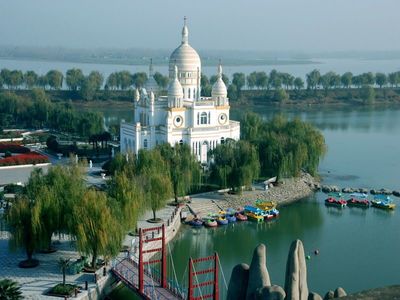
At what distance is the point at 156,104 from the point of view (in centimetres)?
2478

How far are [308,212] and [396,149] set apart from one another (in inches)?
522

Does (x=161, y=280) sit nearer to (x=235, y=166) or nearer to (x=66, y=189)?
(x=66, y=189)

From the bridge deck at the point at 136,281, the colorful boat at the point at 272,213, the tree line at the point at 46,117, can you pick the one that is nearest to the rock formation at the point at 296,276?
the bridge deck at the point at 136,281

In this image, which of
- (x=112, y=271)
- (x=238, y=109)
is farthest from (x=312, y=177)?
(x=238, y=109)

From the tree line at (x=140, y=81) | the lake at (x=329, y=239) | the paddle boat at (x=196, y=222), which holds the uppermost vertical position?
the tree line at (x=140, y=81)

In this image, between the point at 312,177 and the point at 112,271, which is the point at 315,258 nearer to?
the point at 112,271

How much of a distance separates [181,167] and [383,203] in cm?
703

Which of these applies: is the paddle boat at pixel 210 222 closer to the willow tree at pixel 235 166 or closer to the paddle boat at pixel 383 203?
the willow tree at pixel 235 166

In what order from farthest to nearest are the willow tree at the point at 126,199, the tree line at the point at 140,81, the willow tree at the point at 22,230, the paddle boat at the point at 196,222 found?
the tree line at the point at 140,81, the paddle boat at the point at 196,222, the willow tree at the point at 126,199, the willow tree at the point at 22,230

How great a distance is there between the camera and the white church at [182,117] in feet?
78.9

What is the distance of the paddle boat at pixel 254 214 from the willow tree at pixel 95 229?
21.5 ft

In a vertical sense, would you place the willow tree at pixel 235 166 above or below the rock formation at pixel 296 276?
below

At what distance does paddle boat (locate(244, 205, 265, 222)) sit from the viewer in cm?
1923

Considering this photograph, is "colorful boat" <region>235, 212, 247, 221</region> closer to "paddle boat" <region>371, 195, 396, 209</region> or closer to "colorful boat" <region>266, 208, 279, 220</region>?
"colorful boat" <region>266, 208, 279, 220</region>
